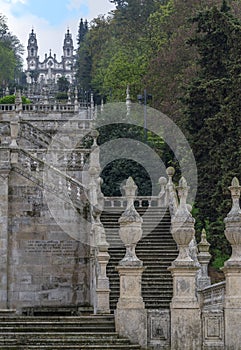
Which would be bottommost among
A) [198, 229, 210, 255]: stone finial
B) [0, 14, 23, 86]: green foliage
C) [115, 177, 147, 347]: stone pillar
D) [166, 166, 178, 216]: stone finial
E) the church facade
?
[115, 177, 147, 347]: stone pillar

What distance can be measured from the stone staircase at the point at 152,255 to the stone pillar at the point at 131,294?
5080mm

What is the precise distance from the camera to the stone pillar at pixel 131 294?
18438 mm

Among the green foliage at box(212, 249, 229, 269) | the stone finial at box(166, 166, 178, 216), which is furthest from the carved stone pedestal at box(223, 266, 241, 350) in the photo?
the green foliage at box(212, 249, 229, 269)

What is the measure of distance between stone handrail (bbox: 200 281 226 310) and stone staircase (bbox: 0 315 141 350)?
2.72 metres

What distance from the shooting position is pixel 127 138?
127 ft

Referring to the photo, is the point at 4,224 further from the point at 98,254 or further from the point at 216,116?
the point at 216,116

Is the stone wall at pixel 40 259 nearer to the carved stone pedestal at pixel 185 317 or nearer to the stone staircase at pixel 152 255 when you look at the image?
the stone staircase at pixel 152 255

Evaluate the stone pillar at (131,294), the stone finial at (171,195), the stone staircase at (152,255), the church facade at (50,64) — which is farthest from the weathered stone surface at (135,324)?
the church facade at (50,64)

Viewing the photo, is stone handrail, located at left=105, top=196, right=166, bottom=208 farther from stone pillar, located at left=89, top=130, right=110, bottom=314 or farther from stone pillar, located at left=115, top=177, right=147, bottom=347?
stone pillar, located at left=115, top=177, right=147, bottom=347

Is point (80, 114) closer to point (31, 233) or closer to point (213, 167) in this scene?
point (213, 167)

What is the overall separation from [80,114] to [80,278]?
20.5 m

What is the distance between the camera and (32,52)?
163000 millimetres

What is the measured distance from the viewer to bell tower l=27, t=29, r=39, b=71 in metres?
160

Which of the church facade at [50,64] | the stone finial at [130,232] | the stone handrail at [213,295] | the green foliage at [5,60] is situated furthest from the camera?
the church facade at [50,64]
